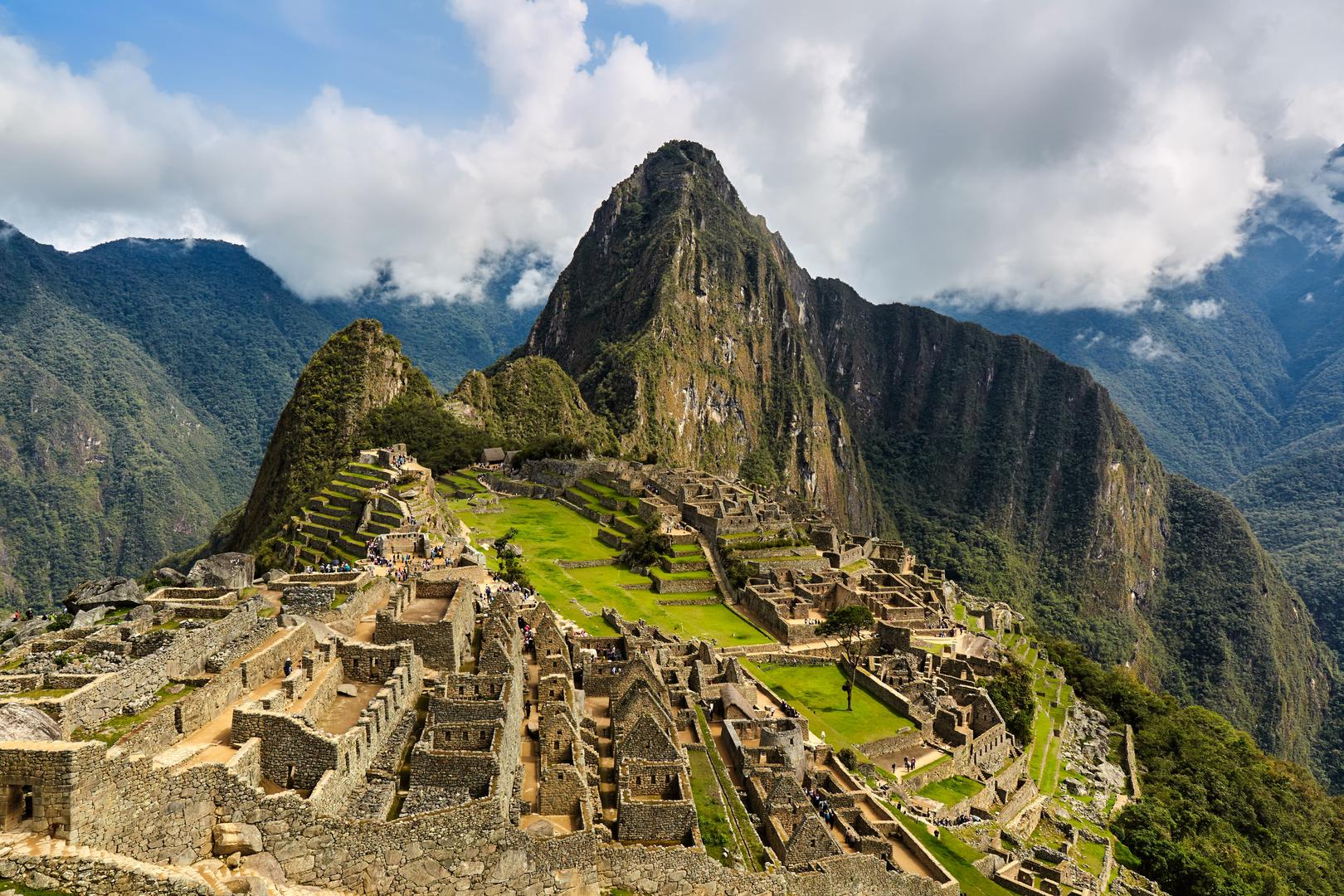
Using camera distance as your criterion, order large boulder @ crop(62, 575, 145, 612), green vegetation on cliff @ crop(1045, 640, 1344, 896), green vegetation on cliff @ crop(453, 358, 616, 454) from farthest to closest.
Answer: green vegetation on cliff @ crop(453, 358, 616, 454) → green vegetation on cliff @ crop(1045, 640, 1344, 896) → large boulder @ crop(62, 575, 145, 612)

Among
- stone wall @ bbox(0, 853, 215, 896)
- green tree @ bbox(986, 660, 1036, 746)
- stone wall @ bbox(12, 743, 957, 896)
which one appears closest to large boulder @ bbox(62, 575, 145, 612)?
stone wall @ bbox(12, 743, 957, 896)

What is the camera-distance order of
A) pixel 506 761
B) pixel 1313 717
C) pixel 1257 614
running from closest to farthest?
1. pixel 506 761
2. pixel 1313 717
3. pixel 1257 614

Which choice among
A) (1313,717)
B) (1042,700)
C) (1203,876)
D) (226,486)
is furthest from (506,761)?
(1313,717)

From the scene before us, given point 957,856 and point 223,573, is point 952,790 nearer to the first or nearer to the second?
point 957,856

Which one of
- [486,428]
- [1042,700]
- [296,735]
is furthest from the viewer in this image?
[486,428]

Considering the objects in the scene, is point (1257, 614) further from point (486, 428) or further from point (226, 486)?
point (226, 486)

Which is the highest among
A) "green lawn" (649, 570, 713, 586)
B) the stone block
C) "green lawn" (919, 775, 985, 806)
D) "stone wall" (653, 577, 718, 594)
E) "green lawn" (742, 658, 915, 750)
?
the stone block

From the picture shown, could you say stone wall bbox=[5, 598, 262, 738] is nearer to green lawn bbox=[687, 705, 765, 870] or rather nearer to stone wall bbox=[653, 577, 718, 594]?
green lawn bbox=[687, 705, 765, 870]
